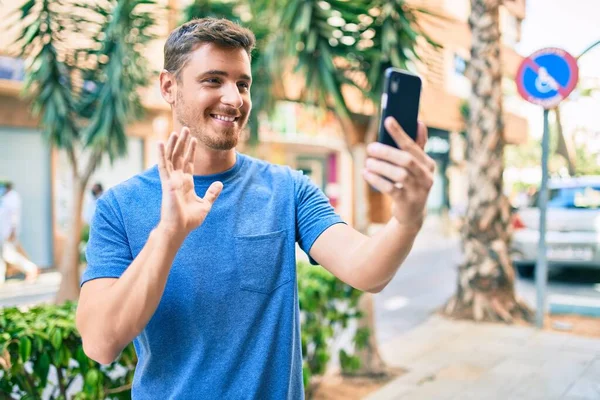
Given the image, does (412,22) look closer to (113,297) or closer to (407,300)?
(113,297)

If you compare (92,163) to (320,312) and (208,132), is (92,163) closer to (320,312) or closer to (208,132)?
(320,312)

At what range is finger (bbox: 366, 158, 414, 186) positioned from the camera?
3.51 feet

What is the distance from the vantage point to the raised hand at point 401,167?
1.07 meters

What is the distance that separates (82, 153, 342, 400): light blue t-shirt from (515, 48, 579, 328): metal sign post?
555cm

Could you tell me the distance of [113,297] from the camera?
1.33 m

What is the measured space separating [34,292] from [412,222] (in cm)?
969

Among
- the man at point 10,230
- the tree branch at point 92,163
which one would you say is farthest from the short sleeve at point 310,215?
the man at point 10,230

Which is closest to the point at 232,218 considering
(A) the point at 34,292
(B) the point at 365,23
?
(B) the point at 365,23

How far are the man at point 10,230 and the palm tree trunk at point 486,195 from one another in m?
7.36

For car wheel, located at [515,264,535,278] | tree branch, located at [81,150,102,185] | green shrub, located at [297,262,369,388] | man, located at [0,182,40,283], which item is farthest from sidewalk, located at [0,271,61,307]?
car wheel, located at [515,264,535,278]

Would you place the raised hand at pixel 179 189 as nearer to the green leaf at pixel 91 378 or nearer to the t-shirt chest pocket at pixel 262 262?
the t-shirt chest pocket at pixel 262 262

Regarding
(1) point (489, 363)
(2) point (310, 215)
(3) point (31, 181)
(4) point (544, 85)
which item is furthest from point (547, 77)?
(3) point (31, 181)

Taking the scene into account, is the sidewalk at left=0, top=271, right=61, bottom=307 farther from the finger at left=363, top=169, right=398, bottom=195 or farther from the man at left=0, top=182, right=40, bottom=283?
the finger at left=363, top=169, right=398, bottom=195

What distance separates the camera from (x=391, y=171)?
108cm
